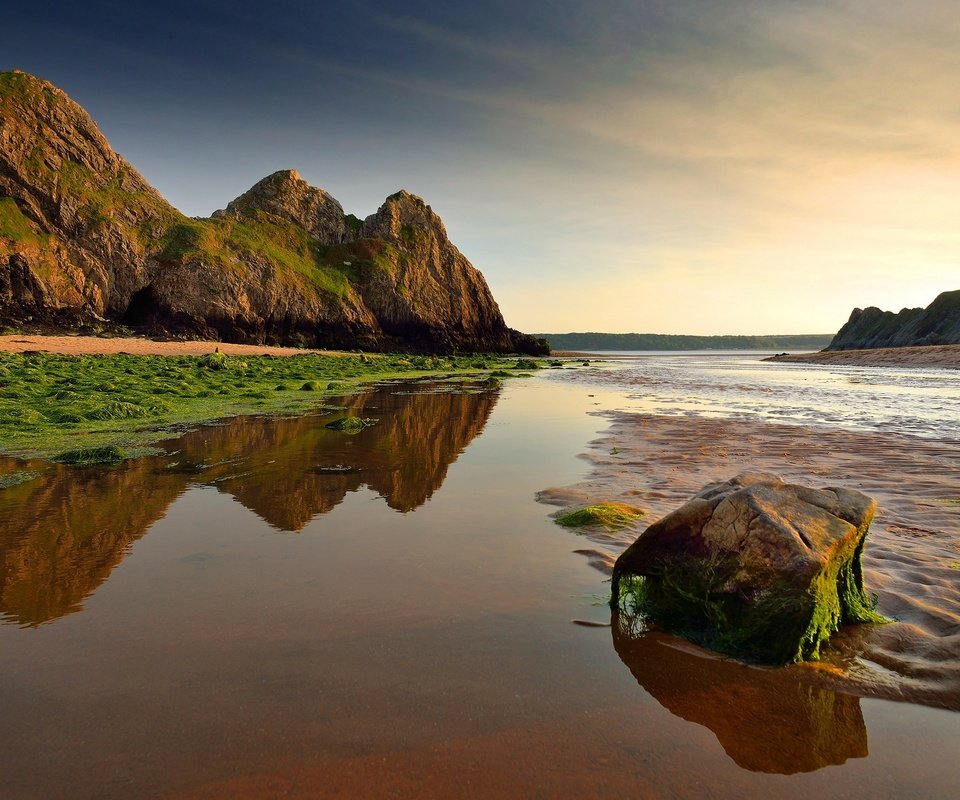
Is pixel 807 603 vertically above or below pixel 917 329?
below

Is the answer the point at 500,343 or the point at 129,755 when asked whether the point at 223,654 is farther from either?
the point at 500,343

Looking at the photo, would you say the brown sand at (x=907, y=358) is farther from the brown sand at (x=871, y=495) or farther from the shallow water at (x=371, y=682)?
the shallow water at (x=371, y=682)

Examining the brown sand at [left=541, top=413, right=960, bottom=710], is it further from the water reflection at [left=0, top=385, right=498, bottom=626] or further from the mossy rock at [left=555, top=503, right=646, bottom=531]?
the water reflection at [left=0, top=385, right=498, bottom=626]

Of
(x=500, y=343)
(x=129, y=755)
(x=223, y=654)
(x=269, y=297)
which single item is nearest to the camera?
(x=129, y=755)

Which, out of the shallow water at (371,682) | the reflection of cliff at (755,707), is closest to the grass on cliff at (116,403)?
the shallow water at (371,682)

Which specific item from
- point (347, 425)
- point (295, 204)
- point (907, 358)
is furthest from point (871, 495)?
point (295, 204)

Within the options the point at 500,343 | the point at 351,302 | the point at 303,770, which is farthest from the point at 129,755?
the point at 500,343

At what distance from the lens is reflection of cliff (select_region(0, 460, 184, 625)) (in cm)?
433

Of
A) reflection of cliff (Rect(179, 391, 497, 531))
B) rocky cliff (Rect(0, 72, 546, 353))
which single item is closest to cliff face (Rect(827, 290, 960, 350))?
rocky cliff (Rect(0, 72, 546, 353))

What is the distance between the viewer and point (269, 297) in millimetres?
73688

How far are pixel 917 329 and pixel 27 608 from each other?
114 meters

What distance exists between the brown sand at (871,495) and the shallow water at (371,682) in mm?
404

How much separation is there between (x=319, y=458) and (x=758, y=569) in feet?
24.9

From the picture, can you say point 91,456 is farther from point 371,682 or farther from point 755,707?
point 755,707
